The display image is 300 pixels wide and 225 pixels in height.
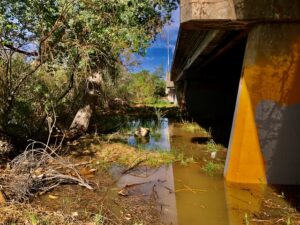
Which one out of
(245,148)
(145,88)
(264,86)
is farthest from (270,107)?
(145,88)

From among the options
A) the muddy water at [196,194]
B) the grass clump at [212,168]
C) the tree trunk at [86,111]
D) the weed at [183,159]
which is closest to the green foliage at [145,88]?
the tree trunk at [86,111]

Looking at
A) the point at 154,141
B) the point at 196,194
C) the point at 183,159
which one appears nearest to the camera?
the point at 196,194

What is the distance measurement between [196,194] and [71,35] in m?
4.94

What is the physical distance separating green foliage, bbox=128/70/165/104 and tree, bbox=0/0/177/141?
20316mm

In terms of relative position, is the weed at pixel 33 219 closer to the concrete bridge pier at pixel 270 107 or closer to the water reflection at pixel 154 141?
the concrete bridge pier at pixel 270 107

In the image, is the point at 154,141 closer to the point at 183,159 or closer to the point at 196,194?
the point at 183,159

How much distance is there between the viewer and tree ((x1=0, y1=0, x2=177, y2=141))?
24.8ft

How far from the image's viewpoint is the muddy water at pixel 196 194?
4.84 metres

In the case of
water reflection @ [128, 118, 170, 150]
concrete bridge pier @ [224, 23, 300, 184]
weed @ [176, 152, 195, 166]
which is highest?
concrete bridge pier @ [224, 23, 300, 184]

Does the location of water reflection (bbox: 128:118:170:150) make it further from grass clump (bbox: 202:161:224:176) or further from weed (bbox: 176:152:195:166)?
grass clump (bbox: 202:161:224:176)

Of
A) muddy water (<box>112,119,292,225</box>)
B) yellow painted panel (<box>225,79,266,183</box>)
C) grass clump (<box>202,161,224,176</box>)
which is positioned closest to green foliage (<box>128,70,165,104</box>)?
grass clump (<box>202,161,224,176</box>)

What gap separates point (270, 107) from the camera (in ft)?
20.0

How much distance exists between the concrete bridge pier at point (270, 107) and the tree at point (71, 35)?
12.0 ft

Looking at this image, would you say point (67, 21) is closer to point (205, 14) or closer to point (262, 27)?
point (205, 14)
